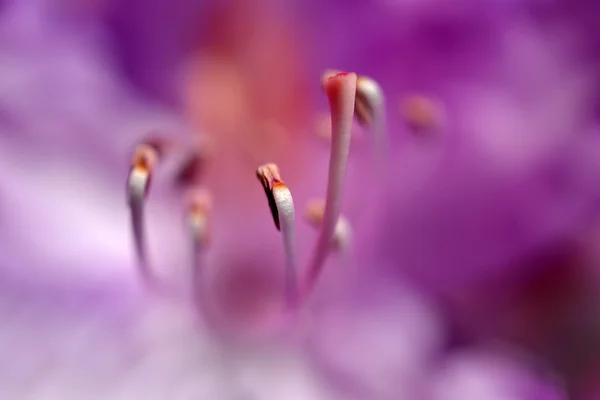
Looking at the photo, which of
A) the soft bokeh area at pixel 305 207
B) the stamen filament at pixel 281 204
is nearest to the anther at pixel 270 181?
the stamen filament at pixel 281 204

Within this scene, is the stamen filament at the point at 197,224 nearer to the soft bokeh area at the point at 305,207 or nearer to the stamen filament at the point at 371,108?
the soft bokeh area at the point at 305,207

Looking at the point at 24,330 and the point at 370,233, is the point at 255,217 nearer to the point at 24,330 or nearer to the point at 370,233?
the point at 370,233

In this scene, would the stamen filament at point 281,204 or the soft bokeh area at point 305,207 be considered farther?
the soft bokeh area at point 305,207

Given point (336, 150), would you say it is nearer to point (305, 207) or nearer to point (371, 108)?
point (371, 108)

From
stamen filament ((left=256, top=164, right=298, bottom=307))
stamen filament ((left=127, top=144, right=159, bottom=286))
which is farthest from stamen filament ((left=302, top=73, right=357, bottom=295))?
stamen filament ((left=127, top=144, right=159, bottom=286))

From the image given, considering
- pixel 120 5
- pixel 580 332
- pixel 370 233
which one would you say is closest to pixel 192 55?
pixel 120 5

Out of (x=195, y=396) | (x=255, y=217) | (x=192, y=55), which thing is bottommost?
(x=195, y=396)
